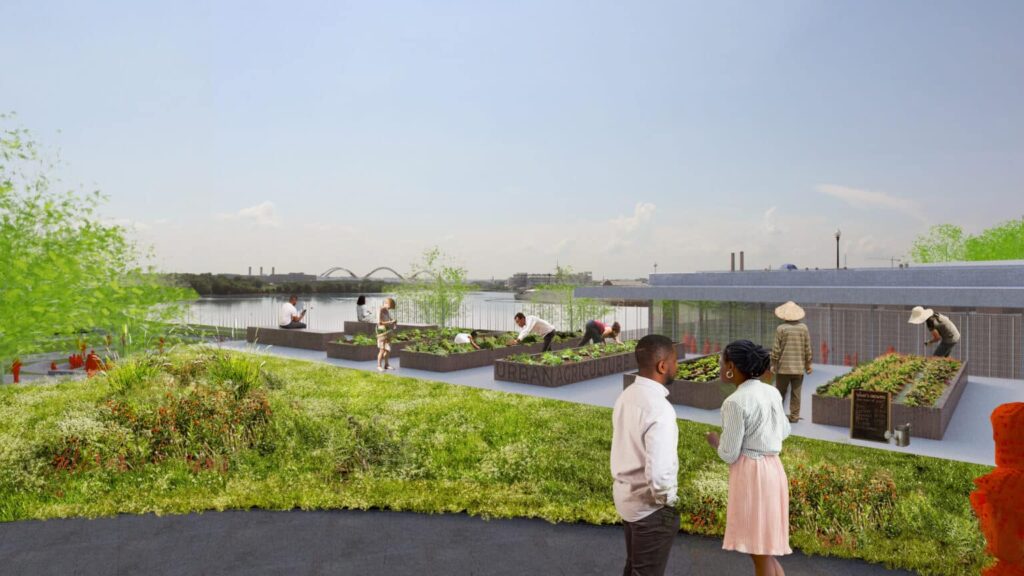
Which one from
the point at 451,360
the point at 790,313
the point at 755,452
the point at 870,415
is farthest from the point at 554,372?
the point at 755,452

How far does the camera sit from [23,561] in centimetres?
561

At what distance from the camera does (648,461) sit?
3799mm

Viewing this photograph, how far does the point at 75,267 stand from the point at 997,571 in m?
16.5

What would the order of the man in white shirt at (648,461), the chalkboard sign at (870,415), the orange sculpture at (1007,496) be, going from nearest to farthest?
the orange sculpture at (1007,496), the man in white shirt at (648,461), the chalkboard sign at (870,415)

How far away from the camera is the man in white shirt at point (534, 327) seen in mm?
16500

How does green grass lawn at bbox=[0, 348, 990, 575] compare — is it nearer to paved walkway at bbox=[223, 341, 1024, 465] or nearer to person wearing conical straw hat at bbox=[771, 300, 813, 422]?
paved walkway at bbox=[223, 341, 1024, 465]

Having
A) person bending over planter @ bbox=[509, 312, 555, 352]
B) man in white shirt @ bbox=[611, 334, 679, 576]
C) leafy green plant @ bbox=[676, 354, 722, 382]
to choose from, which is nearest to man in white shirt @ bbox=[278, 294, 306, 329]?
person bending over planter @ bbox=[509, 312, 555, 352]

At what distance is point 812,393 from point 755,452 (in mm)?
9551

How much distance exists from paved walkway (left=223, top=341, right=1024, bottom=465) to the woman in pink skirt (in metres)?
5.85

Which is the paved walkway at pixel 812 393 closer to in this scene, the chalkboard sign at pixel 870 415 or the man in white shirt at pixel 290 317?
the chalkboard sign at pixel 870 415

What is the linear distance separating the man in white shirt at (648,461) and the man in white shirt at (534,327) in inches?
487

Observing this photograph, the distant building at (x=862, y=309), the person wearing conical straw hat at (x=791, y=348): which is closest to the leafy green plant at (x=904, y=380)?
the person wearing conical straw hat at (x=791, y=348)

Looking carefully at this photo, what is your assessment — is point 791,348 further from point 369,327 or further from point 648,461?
point 369,327

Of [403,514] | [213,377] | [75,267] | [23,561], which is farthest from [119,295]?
[403,514]
